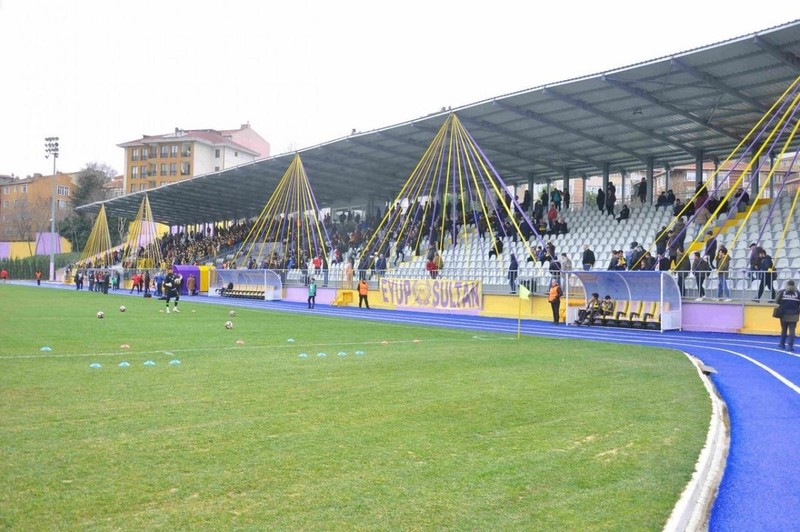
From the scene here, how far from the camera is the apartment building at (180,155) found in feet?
342

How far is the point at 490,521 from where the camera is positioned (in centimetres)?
491

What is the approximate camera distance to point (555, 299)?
2588cm

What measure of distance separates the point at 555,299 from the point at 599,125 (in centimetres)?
1013

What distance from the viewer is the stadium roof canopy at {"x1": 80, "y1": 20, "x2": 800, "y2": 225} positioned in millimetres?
23016

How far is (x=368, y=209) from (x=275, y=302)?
1660cm

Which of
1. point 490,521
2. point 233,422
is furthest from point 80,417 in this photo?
point 490,521

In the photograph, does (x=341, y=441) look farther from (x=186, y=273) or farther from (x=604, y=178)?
(x=186, y=273)

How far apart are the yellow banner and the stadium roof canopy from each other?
299 inches

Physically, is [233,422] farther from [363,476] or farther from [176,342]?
[176,342]

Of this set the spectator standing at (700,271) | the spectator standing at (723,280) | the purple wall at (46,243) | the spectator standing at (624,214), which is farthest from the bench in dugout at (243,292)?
the purple wall at (46,243)

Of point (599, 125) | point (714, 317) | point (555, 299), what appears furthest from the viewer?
point (599, 125)

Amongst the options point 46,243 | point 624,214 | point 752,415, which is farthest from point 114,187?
point 752,415

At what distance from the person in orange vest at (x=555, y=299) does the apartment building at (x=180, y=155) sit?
8421cm

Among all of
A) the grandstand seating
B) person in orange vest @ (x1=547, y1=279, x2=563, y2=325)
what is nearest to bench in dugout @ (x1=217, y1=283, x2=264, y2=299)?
the grandstand seating
